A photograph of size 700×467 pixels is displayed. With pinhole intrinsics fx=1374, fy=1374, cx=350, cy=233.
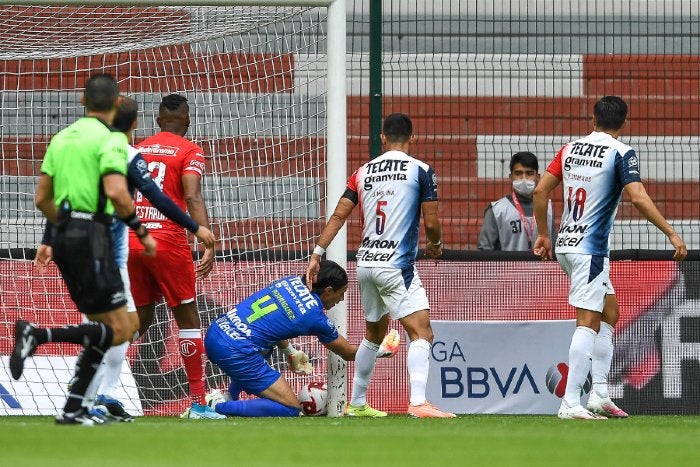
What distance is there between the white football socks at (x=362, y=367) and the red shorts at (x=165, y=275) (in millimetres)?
1150

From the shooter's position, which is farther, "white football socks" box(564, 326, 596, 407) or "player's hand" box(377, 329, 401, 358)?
"player's hand" box(377, 329, 401, 358)

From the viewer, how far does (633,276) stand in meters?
10.2

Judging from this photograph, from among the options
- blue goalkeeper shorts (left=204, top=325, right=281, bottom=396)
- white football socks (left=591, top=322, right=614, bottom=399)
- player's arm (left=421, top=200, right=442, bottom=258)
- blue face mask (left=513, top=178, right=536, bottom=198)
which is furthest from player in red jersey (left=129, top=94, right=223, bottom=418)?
blue face mask (left=513, top=178, right=536, bottom=198)

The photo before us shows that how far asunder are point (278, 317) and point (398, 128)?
1448 mm

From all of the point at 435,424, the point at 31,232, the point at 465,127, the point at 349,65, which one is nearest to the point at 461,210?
the point at 465,127

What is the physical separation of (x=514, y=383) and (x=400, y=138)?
2.26 metres

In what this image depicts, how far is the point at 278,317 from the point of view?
8914 mm

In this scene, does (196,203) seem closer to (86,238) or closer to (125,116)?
(125,116)

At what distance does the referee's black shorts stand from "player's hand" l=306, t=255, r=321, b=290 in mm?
2065

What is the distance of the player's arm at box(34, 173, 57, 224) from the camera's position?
6.98 m

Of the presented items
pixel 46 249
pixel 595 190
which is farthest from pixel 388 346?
pixel 46 249

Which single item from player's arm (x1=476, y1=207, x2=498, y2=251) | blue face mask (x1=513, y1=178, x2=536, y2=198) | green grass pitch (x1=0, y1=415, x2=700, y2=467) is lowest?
green grass pitch (x1=0, y1=415, x2=700, y2=467)

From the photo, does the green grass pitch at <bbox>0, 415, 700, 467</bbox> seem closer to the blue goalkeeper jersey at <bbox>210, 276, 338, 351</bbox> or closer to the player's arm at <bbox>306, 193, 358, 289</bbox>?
the blue goalkeeper jersey at <bbox>210, 276, 338, 351</bbox>

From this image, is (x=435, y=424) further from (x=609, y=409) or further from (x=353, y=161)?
(x=353, y=161)
